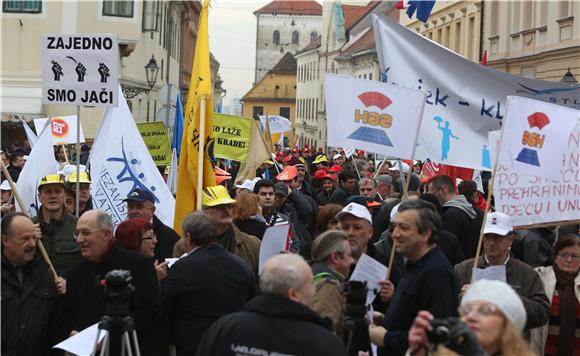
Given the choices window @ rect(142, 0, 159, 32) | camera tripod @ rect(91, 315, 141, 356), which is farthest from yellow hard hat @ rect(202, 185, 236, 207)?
window @ rect(142, 0, 159, 32)

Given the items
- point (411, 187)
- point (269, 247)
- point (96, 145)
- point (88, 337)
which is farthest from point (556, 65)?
point (88, 337)

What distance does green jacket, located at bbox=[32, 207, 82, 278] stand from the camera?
8148mm

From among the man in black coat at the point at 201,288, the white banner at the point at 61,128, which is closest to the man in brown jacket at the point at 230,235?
the man in black coat at the point at 201,288

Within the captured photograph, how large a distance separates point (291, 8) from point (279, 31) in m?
4.09

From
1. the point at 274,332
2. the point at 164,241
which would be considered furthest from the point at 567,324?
the point at 164,241

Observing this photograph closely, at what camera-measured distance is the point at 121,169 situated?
428 inches

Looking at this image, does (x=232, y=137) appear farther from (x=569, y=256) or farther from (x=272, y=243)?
(x=569, y=256)

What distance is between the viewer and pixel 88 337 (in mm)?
6555

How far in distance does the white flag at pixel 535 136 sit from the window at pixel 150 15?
31.5 metres

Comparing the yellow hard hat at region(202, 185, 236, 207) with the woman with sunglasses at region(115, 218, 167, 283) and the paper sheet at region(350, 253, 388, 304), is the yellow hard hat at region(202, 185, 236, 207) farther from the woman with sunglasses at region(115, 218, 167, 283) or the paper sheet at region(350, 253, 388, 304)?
the paper sheet at region(350, 253, 388, 304)

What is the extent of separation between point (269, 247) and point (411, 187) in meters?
6.03

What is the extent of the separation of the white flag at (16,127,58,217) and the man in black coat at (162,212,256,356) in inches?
170

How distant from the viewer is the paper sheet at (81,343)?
6.47 meters

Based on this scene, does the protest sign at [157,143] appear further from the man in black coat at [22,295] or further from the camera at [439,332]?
the camera at [439,332]
